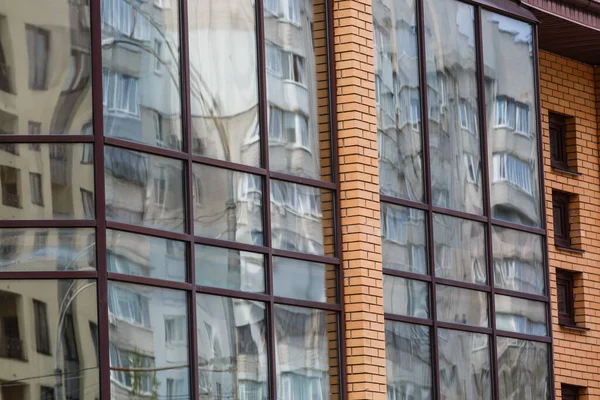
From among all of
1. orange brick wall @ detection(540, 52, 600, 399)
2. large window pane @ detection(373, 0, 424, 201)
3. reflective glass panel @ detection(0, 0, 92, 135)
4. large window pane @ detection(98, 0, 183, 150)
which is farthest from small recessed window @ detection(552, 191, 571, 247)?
reflective glass panel @ detection(0, 0, 92, 135)

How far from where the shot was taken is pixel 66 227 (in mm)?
15383

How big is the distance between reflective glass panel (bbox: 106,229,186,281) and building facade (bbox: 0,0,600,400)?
21 millimetres

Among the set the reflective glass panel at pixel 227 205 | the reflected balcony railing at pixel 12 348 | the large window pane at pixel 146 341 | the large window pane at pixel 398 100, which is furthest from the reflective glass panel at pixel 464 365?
the reflected balcony railing at pixel 12 348

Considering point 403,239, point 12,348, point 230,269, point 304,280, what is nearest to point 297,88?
point 304,280

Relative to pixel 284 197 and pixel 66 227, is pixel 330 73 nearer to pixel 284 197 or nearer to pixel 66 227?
pixel 284 197

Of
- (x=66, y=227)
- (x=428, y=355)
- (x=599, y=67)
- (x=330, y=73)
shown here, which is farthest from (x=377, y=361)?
(x=599, y=67)

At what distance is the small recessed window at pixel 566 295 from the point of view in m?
23.5

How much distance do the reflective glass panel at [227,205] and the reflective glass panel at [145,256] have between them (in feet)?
1.28

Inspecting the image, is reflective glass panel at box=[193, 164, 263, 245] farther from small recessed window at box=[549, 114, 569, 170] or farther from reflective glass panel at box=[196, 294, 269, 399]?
small recessed window at box=[549, 114, 569, 170]

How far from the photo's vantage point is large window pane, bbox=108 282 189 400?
15.3m

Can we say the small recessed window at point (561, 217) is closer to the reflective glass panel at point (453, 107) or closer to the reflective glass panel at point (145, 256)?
the reflective glass panel at point (453, 107)

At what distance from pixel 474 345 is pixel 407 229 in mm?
1627

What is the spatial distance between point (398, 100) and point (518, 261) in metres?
2.65

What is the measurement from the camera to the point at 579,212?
2372 centimetres
